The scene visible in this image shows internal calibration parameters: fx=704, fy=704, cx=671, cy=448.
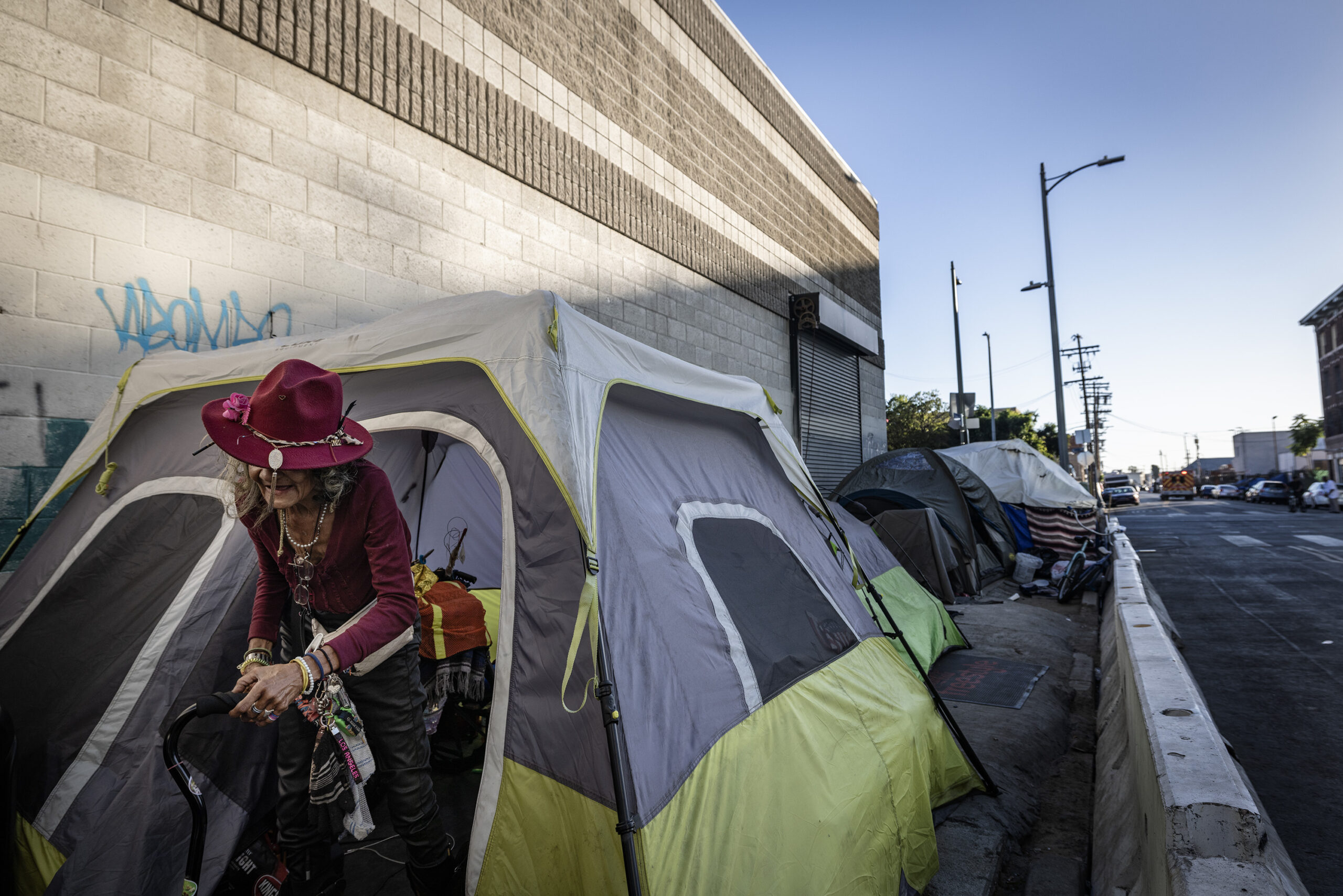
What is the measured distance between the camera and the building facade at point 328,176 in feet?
13.1

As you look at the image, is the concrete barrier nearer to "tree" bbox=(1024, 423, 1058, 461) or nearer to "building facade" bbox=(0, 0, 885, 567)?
"building facade" bbox=(0, 0, 885, 567)

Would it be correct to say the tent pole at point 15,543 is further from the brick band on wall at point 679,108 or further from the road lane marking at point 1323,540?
the road lane marking at point 1323,540

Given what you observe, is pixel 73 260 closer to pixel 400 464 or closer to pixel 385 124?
pixel 400 464

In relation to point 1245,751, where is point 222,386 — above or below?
above

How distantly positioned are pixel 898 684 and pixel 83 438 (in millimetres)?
4662

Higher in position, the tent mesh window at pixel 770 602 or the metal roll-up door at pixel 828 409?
the metal roll-up door at pixel 828 409

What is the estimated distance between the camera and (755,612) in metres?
3.10

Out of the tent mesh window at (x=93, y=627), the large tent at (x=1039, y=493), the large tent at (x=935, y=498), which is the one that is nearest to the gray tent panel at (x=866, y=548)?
the large tent at (x=935, y=498)

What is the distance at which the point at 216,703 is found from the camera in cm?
188

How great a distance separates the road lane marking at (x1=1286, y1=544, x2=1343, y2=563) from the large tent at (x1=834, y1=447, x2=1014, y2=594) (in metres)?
5.73

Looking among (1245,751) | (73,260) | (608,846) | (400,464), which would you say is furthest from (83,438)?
(1245,751)

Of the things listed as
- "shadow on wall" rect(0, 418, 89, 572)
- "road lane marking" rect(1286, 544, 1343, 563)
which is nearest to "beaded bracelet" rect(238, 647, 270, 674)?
"shadow on wall" rect(0, 418, 89, 572)

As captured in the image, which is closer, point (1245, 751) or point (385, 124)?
point (1245, 751)

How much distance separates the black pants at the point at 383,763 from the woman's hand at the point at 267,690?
1.37ft
